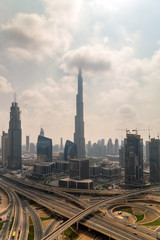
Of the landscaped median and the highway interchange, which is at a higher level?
the highway interchange

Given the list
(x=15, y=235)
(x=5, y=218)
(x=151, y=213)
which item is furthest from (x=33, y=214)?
(x=151, y=213)

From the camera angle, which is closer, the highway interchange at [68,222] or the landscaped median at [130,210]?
the highway interchange at [68,222]

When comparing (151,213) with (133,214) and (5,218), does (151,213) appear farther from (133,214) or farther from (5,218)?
(5,218)

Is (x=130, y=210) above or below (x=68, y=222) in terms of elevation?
below

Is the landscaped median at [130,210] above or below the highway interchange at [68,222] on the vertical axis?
below

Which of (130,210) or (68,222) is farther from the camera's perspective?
(130,210)

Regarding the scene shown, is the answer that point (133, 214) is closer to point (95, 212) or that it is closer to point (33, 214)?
point (95, 212)

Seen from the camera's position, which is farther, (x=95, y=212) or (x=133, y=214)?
(x=133, y=214)

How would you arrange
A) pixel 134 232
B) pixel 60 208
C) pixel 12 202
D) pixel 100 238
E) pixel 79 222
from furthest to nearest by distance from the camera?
1. pixel 12 202
2. pixel 60 208
3. pixel 79 222
4. pixel 100 238
5. pixel 134 232

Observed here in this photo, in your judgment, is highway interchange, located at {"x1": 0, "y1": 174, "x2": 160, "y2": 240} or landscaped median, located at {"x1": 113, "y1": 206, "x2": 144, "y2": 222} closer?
highway interchange, located at {"x1": 0, "y1": 174, "x2": 160, "y2": 240}

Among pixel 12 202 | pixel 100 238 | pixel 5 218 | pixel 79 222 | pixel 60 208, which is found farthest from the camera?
pixel 12 202

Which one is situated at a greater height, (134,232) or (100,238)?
(134,232)
